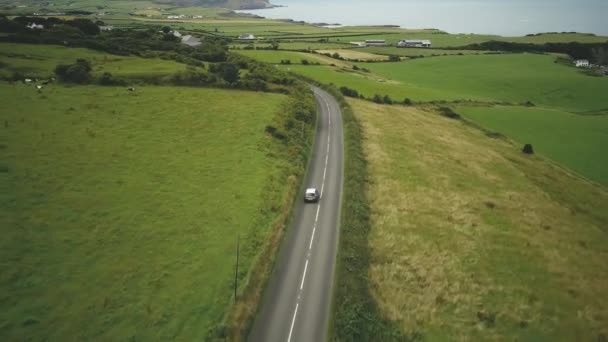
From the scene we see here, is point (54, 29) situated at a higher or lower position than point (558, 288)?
higher

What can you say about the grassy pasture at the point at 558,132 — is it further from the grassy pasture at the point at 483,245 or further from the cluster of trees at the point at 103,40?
the cluster of trees at the point at 103,40

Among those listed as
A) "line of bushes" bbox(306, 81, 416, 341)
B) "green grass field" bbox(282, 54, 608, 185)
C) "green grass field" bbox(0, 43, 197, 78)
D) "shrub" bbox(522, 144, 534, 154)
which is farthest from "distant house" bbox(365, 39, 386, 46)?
"line of bushes" bbox(306, 81, 416, 341)

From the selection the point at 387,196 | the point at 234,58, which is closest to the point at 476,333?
the point at 387,196

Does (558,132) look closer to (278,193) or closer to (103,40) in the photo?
(278,193)

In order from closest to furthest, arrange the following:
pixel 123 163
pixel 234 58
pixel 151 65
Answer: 1. pixel 123 163
2. pixel 151 65
3. pixel 234 58

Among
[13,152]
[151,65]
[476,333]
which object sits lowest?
[476,333]

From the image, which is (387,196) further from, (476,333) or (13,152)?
(13,152)

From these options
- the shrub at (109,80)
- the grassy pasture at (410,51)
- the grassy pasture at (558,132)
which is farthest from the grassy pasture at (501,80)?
the shrub at (109,80)

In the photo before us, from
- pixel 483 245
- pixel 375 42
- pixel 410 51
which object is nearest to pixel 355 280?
pixel 483 245
